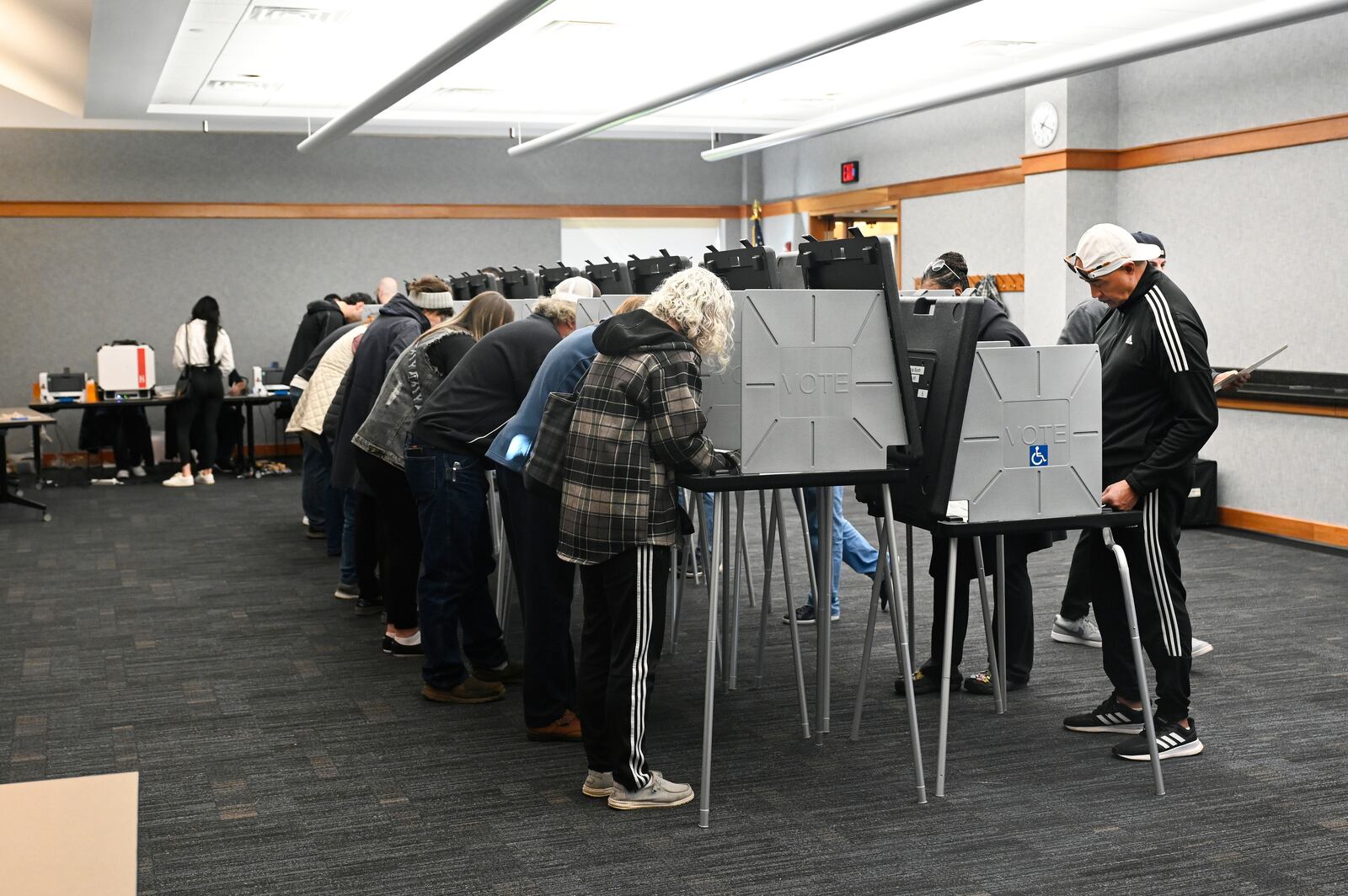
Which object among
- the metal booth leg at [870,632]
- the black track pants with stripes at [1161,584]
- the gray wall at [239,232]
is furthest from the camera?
the gray wall at [239,232]

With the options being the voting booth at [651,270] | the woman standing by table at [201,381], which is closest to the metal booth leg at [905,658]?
the voting booth at [651,270]

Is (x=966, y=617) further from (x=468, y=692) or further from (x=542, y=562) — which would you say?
(x=468, y=692)

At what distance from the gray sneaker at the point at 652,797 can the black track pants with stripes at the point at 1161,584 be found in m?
1.47

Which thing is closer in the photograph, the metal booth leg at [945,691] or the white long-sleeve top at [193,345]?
the metal booth leg at [945,691]

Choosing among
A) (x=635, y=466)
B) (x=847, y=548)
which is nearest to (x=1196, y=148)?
(x=847, y=548)

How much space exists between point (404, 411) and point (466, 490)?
0.51m

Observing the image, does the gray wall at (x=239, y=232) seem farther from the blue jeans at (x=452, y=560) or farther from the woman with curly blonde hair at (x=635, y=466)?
the woman with curly blonde hair at (x=635, y=466)

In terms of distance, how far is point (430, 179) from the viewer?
13414 millimetres

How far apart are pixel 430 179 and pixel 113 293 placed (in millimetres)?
3350

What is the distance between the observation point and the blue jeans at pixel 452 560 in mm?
4359

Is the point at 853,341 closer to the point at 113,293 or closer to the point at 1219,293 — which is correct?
the point at 1219,293

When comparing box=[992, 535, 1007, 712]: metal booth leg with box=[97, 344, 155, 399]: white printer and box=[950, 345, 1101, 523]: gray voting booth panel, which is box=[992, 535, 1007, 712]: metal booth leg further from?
box=[97, 344, 155, 399]: white printer

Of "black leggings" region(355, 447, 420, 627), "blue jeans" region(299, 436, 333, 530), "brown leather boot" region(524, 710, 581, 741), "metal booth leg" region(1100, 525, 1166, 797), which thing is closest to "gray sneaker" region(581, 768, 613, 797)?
"brown leather boot" region(524, 710, 581, 741)

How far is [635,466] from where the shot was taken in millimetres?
3326
